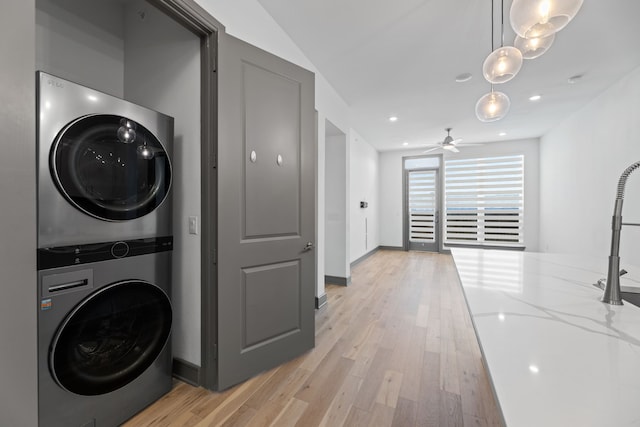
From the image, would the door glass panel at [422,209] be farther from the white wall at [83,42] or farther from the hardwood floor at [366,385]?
the white wall at [83,42]

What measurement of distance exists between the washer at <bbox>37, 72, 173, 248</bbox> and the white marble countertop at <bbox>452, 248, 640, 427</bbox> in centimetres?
178

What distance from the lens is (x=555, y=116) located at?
15.6ft

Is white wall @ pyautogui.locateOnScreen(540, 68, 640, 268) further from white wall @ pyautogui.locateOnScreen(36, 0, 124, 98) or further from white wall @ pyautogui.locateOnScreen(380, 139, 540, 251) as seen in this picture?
white wall @ pyautogui.locateOnScreen(36, 0, 124, 98)

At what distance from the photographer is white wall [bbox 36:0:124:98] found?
176 centimetres

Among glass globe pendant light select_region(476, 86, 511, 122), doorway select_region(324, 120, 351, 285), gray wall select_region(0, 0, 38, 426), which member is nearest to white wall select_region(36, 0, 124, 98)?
Answer: gray wall select_region(0, 0, 38, 426)

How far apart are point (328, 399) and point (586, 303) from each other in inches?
58.3

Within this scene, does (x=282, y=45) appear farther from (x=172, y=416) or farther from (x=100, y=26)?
(x=172, y=416)

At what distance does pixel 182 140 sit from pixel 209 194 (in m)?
0.49

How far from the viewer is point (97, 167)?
1406 millimetres

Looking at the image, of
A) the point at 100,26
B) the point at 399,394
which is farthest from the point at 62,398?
the point at 100,26

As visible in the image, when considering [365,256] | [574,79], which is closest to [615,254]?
[574,79]

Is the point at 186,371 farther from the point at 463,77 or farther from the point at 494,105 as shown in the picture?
the point at 463,77

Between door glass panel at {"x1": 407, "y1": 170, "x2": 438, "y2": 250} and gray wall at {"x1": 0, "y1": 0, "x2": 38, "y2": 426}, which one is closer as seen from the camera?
gray wall at {"x1": 0, "y1": 0, "x2": 38, "y2": 426}

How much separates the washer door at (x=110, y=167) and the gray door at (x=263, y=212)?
1.33 ft
